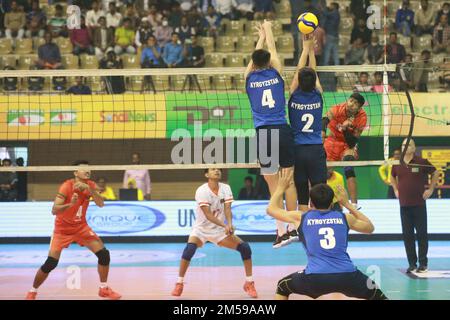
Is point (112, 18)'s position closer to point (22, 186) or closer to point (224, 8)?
point (224, 8)

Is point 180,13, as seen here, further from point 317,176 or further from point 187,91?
point 317,176

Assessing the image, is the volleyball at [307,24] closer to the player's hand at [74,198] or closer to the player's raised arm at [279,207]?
the player's raised arm at [279,207]

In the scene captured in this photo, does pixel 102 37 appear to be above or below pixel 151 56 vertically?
above

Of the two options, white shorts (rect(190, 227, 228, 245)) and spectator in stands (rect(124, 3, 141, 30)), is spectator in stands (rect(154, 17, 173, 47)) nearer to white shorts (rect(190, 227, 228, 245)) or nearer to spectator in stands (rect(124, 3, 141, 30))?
spectator in stands (rect(124, 3, 141, 30))

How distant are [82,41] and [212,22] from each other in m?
4.14

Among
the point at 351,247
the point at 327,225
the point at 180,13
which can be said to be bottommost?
the point at 351,247

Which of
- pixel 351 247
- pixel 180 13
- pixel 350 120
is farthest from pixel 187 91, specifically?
pixel 350 120

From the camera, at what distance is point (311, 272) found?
10695mm

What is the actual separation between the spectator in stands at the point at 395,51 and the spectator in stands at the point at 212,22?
561 cm

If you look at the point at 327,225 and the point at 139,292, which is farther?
the point at 139,292

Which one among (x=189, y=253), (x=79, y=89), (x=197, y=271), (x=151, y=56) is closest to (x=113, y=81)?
(x=79, y=89)

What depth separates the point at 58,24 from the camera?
26.2m

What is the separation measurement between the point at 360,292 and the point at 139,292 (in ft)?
18.3

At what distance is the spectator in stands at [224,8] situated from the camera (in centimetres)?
2672
